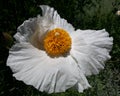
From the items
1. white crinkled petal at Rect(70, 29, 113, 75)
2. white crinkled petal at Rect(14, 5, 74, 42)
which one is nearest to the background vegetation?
white crinkled petal at Rect(14, 5, 74, 42)

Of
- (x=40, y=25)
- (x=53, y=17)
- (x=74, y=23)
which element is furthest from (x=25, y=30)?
(x=74, y=23)

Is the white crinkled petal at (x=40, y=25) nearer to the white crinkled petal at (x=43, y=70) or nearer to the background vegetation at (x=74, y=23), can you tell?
the white crinkled petal at (x=43, y=70)

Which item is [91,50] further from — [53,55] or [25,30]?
[25,30]

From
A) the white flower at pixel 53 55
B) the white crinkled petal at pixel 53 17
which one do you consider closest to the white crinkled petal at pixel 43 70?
the white flower at pixel 53 55

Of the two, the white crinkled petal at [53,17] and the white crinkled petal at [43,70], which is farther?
the white crinkled petal at [53,17]

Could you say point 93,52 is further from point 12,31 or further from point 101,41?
point 12,31

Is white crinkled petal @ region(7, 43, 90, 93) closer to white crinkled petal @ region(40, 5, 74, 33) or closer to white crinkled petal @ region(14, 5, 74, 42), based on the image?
white crinkled petal @ region(14, 5, 74, 42)
